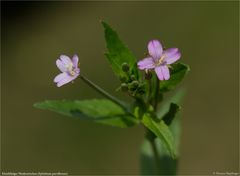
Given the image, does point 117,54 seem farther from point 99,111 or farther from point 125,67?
point 99,111

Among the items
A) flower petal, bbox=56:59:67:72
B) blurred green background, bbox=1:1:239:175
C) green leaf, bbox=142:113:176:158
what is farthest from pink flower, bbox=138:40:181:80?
blurred green background, bbox=1:1:239:175

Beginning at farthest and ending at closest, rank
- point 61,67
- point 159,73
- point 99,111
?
1. point 99,111
2. point 61,67
3. point 159,73

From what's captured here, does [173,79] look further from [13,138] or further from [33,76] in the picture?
[33,76]

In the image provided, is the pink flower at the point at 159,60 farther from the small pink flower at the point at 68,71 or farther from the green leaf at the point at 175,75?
the small pink flower at the point at 68,71

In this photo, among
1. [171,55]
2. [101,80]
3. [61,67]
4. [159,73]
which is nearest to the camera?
[159,73]

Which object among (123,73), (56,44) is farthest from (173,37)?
(123,73)

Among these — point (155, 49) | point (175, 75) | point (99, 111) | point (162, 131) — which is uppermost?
point (155, 49)

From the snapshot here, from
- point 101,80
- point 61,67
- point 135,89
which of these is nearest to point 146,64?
point 135,89

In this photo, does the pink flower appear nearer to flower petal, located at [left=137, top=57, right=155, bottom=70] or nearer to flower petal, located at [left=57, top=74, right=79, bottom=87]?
flower petal, located at [left=137, top=57, right=155, bottom=70]
